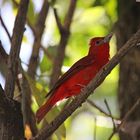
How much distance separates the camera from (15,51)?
87.5 inches

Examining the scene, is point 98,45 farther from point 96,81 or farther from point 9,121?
point 9,121

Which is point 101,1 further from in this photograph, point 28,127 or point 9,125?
point 9,125

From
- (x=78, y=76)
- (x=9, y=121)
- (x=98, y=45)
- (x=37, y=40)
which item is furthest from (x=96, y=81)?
(x=37, y=40)

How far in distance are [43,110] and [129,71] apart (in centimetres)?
95

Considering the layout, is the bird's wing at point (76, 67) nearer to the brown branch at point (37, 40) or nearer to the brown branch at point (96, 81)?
the brown branch at point (37, 40)

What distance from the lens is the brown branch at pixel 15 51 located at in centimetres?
212

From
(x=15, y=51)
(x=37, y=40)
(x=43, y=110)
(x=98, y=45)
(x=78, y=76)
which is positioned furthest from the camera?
(x=37, y=40)

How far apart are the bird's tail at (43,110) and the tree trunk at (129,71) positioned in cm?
56

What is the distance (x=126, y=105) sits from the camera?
343cm

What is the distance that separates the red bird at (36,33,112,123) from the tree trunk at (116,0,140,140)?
20 cm

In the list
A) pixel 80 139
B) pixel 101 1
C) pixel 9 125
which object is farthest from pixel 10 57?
pixel 80 139

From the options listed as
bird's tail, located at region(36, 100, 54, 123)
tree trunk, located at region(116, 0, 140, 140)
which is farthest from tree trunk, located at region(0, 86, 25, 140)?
tree trunk, located at region(116, 0, 140, 140)

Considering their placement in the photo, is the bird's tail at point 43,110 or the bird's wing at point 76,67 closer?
the bird's tail at point 43,110

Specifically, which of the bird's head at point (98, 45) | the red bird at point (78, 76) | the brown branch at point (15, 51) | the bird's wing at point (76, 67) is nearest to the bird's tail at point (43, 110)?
the red bird at point (78, 76)
